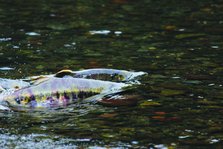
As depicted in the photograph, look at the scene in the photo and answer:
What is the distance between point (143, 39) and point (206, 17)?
225 cm

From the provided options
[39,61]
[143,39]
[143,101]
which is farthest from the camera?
[143,39]

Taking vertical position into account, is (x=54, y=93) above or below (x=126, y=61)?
above

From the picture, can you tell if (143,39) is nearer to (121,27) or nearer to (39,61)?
(121,27)

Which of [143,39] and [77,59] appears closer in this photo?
[77,59]

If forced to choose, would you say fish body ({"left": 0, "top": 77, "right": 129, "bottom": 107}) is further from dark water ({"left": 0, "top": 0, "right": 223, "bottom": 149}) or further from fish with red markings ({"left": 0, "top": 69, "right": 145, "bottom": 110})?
dark water ({"left": 0, "top": 0, "right": 223, "bottom": 149})

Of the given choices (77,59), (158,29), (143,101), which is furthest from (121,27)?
(143,101)

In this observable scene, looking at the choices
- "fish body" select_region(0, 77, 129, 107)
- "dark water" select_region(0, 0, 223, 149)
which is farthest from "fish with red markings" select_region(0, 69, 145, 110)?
"dark water" select_region(0, 0, 223, 149)

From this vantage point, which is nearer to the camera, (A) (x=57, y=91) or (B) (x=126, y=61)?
(A) (x=57, y=91)

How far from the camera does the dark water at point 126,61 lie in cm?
616

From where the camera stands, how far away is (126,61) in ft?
31.1

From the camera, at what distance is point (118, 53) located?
32.9 feet

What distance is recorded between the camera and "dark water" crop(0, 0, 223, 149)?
6156 millimetres

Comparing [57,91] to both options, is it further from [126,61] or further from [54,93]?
[126,61]

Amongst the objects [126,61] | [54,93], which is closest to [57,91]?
[54,93]
